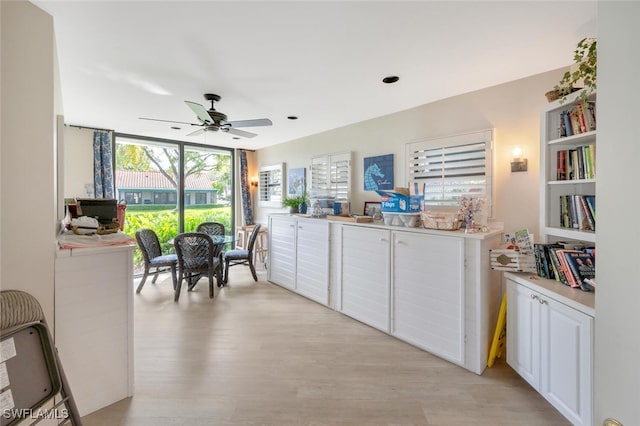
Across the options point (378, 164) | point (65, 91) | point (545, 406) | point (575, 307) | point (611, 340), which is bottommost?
point (545, 406)

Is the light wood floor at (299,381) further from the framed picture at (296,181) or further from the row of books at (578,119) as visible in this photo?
the framed picture at (296,181)

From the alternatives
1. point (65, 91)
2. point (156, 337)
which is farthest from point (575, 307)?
point (65, 91)

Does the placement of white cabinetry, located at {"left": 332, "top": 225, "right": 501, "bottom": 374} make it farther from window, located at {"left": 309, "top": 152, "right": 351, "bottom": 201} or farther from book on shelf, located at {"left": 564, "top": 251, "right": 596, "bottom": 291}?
window, located at {"left": 309, "top": 152, "right": 351, "bottom": 201}

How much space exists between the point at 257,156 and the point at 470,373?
17.8 ft

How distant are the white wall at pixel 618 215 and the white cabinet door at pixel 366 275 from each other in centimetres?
203

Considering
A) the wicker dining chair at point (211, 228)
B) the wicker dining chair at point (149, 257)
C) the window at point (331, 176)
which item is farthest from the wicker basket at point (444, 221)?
the wicker dining chair at point (211, 228)

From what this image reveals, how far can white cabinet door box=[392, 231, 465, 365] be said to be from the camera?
7.52 ft

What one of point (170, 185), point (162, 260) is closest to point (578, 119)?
point (162, 260)

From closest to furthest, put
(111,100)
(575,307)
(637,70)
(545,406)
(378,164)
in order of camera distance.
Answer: (637,70)
(575,307)
(545,406)
(111,100)
(378,164)

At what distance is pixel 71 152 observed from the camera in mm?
4082

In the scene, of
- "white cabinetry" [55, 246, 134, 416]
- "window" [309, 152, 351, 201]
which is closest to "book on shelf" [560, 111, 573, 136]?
"window" [309, 152, 351, 201]

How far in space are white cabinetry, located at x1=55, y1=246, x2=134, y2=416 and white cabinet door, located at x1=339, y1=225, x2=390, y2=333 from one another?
215 centimetres

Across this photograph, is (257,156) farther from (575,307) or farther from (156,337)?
(575,307)

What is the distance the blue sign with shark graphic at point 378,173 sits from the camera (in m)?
3.46
